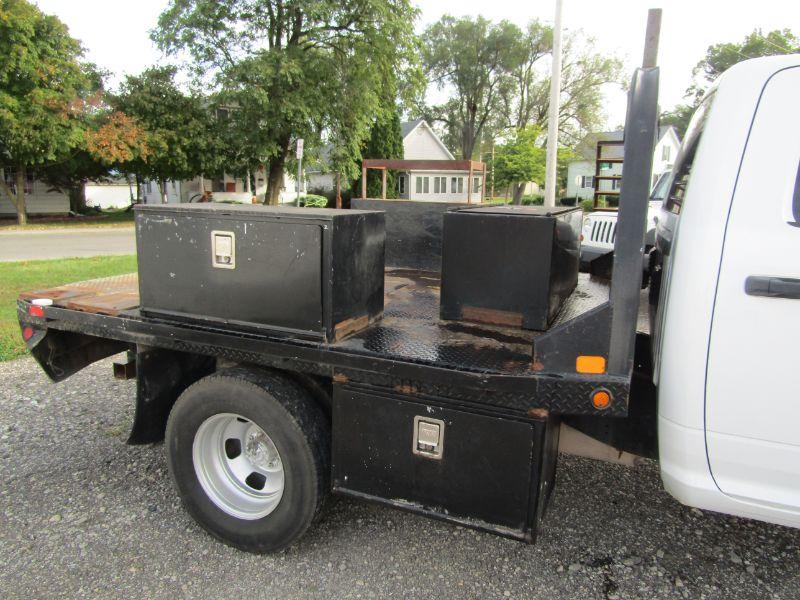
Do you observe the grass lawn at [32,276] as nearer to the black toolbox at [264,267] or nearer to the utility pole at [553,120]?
the black toolbox at [264,267]

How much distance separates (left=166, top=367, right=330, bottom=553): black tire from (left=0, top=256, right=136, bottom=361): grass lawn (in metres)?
4.00

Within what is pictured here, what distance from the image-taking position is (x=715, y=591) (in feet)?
8.39

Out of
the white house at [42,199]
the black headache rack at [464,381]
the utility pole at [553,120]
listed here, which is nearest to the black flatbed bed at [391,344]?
the black headache rack at [464,381]

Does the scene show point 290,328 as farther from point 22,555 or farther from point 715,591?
point 715,591

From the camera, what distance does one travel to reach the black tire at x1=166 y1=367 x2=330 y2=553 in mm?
2555

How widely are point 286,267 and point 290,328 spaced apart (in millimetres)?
260

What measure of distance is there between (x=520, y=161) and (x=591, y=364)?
125ft

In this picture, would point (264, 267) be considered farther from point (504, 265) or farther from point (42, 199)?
point (42, 199)

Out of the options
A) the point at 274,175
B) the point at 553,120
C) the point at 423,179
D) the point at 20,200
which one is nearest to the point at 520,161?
the point at 423,179

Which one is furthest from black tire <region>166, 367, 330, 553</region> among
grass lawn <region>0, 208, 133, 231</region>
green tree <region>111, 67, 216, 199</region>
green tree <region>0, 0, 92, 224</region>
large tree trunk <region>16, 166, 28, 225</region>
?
large tree trunk <region>16, 166, 28, 225</region>

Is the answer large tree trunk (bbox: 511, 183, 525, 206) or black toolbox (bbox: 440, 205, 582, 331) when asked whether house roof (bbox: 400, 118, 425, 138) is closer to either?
large tree trunk (bbox: 511, 183, 525, 206)

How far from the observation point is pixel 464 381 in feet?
6.98

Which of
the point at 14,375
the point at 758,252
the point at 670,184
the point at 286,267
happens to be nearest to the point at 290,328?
the point at 286,267

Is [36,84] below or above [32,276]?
above
